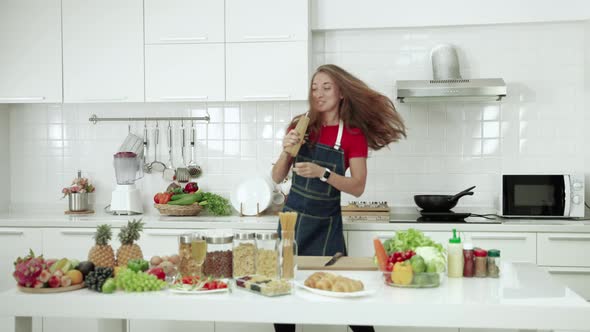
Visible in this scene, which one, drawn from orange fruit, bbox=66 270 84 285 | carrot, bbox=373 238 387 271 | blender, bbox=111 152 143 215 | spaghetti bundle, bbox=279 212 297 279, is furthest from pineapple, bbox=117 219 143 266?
blender, bbox=111 152 143 215

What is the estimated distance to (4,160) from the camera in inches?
188

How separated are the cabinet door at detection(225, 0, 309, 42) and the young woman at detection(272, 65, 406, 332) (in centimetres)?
104

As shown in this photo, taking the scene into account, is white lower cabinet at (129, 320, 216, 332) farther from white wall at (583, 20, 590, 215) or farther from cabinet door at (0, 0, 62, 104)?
white wall at (583, 20, 590, 215)

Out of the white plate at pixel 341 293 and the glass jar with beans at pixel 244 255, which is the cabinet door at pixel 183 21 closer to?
the glass jar with beans at pixel 244 255

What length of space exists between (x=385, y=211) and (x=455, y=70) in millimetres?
1085

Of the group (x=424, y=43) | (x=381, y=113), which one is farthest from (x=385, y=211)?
(x=424, y=43)

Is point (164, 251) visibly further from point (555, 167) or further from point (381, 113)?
point (555, 167)

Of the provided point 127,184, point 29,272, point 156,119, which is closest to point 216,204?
point 127,184

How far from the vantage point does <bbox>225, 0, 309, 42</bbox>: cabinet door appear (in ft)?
13.9

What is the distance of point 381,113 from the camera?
3.29 meters

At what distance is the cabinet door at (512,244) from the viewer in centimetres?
380

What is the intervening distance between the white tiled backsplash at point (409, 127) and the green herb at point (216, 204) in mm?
276

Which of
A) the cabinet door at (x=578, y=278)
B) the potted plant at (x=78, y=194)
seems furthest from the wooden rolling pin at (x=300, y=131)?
the potted plant at (x=78, y=194)

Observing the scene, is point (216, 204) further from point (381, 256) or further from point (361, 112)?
point (381, 256)
